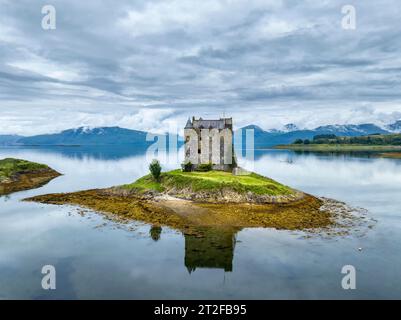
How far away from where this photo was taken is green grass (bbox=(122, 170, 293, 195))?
6269 centimetres

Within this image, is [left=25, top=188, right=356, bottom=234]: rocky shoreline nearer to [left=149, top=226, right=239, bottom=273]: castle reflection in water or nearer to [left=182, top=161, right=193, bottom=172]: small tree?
[left=149, top=226, right=239, bottom=273]: castle reflection in water

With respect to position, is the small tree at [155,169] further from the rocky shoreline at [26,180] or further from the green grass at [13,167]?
the green grass at [13,167]

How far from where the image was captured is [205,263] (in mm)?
34812

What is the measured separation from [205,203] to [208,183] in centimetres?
562

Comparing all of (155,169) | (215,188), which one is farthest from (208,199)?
(155,169)

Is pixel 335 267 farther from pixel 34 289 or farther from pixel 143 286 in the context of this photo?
pixel 34 289

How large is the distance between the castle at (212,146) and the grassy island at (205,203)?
15.0 ft

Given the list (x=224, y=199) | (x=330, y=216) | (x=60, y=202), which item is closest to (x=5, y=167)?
(x=60, y=202)

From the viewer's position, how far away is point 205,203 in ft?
196

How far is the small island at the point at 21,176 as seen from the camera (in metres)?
86.8

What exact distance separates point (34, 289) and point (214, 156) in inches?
2133

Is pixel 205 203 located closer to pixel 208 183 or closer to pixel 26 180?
pixel 208 183

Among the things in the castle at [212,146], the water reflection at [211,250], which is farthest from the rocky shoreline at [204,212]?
the castle at [212,146]
